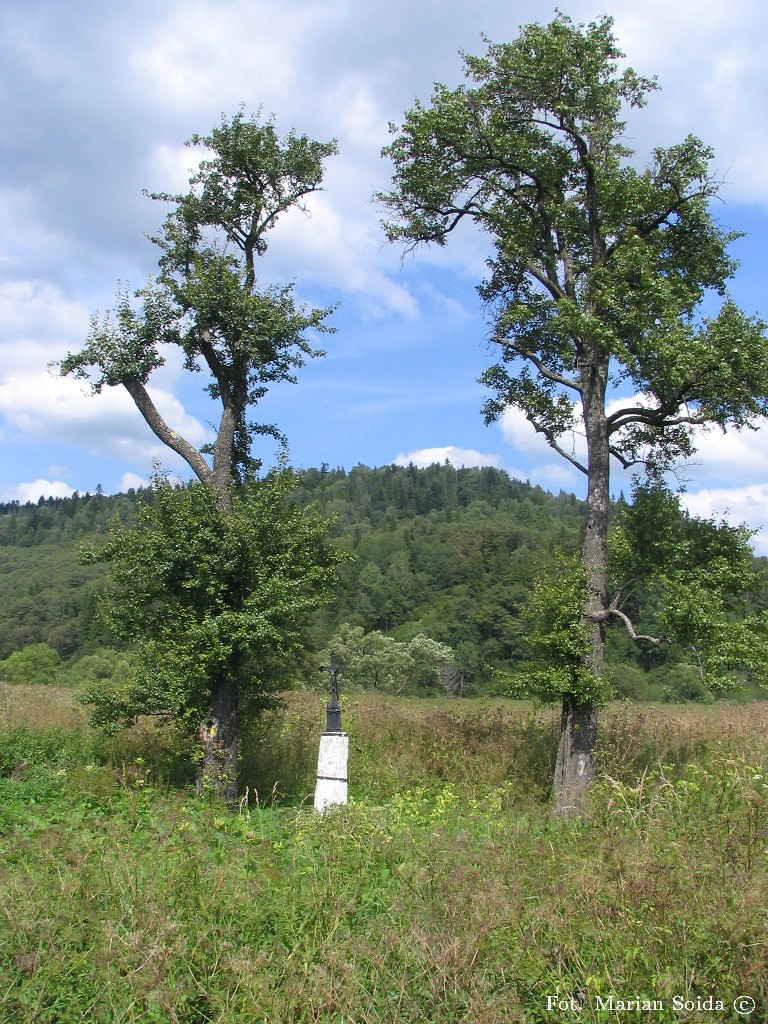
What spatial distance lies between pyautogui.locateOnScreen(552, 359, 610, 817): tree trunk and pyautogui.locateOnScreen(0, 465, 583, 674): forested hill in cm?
3158

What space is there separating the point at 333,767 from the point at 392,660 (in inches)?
2014

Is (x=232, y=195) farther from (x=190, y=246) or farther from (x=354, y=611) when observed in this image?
(x=354, y=611)

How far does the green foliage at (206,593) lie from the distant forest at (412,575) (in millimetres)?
29642

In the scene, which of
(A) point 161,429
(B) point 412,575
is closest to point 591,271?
(A) point 161,429

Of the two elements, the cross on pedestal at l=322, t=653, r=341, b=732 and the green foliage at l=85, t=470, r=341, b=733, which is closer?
the cross on pedestal at l=322, t=653, r=341, b=732

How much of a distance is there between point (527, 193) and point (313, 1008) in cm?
1283

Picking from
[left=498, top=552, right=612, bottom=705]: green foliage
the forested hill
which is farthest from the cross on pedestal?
the forested hill

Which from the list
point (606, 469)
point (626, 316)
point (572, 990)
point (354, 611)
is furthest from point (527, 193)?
point (354, 611)

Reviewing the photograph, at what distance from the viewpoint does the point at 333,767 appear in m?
8.62

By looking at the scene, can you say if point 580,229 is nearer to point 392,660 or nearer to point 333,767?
point 333,767

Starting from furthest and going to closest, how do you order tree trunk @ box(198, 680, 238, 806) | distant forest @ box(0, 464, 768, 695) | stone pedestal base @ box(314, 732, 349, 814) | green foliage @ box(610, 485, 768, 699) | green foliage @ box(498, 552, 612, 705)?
distant forest @ box(0, 464, 768, 695) → green foliage @ box(498, 552, 612, 705) → green foliage @ box(610, 485, 768, 699) → tree trunk @ box(198, 680, 238, 806) → stone pedestal base @ box(314, 732, 349, 814)

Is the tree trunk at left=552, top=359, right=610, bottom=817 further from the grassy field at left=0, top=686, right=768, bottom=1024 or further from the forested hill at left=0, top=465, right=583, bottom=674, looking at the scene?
the forested hill at left=0, top=465, right=583, bottom=674

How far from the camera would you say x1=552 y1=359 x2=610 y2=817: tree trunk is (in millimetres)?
11188

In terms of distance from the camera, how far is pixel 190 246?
40.6ft
